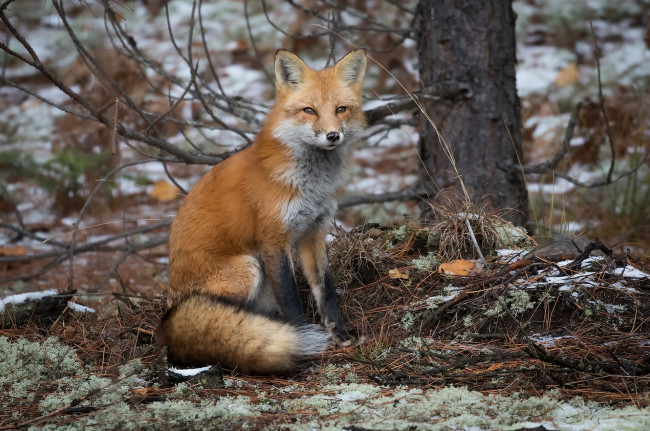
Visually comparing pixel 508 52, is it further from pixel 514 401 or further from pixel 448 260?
Result: pixel 514 401

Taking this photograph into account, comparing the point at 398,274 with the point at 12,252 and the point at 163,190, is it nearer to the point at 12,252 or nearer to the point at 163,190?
the point at 12,252

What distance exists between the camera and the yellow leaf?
9.67m

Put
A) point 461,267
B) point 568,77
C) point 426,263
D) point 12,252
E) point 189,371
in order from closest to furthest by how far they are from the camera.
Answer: point 189,371, point 461,267, point 426,263, point 12,252, point 568,77

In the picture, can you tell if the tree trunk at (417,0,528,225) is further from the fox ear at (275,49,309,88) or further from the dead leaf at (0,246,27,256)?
the dead leaf at (0,246,27,256)

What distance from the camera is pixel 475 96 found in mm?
5141

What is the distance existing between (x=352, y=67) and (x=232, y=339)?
1.84 m

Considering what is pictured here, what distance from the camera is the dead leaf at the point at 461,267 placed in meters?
3.66

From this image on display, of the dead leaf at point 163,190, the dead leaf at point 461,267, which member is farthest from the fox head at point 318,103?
the dead leaf at point 163,190

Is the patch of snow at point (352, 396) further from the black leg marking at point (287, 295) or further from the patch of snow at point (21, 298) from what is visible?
the patch of snow at point (21, 298)

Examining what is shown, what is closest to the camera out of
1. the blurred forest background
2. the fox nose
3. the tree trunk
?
the fox nose

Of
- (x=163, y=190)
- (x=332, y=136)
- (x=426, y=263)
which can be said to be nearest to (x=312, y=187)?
(x=332, y=136)

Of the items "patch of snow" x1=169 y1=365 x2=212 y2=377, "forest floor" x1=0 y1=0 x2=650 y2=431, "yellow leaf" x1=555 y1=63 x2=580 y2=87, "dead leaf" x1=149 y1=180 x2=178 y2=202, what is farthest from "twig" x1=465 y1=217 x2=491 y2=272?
"yellow leaf" x1=555 y1=63 x2=580 y2=87

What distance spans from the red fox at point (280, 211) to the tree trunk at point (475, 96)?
1526mm

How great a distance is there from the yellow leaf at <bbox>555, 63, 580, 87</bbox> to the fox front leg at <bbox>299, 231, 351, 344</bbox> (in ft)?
23.8
